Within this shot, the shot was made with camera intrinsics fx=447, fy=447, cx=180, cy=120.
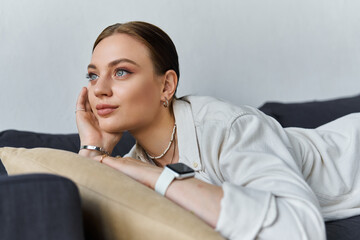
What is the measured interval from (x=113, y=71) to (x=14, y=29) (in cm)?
81

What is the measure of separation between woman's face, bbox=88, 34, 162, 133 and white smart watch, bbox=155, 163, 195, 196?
426 mm

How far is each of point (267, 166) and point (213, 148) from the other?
0.20 m

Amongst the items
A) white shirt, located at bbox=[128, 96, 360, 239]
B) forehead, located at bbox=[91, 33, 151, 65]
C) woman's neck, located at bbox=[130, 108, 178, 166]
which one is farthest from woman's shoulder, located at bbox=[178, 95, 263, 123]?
forehead, located at bbox=[91, 33, 151, 65]

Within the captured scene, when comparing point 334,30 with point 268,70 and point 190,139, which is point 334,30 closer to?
point 268,70

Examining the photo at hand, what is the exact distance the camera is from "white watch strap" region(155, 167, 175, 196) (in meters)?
1.03

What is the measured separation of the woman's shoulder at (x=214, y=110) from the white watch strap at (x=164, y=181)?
0.30m

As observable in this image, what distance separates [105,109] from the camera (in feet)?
4.72

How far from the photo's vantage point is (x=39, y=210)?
29.7 inches

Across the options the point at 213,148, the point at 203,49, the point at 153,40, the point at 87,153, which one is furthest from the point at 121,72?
the point at 203,49

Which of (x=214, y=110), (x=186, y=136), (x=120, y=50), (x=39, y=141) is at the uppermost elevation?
(x=120, y=50)

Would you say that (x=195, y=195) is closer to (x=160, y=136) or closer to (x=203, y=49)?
(x=160, y=136)

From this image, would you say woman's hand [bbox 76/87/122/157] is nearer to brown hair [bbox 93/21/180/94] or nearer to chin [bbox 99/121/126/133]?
chin [bbox 99/121/126/133]

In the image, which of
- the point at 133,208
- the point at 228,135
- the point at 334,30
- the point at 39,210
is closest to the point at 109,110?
the point at 228,135

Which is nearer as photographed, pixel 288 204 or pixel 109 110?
pixel 288 204
